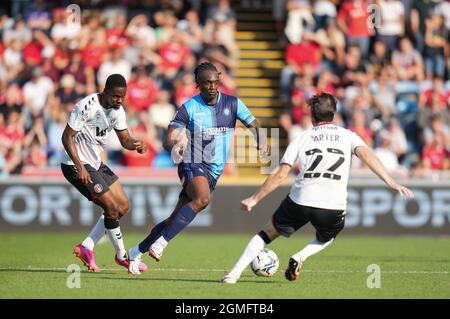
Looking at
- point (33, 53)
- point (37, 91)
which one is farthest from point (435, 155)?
point (33, 53)

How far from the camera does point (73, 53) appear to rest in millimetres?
23312

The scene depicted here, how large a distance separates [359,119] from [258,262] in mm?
10027

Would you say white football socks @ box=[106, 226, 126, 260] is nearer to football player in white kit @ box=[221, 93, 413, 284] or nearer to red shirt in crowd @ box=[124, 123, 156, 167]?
Result: football player in white kit @ box=[221, 93, 413, 284]

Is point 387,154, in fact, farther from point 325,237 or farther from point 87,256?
point 325,237

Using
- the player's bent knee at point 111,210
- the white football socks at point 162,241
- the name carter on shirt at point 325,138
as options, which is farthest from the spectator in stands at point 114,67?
the name carter on shirt at point 325,138

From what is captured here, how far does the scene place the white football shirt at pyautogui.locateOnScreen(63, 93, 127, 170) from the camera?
12.8 meters

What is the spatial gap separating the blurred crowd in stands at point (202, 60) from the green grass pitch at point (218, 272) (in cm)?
290

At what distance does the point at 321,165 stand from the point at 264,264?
1562 millimetres

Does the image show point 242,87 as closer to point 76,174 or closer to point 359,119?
point 359,119

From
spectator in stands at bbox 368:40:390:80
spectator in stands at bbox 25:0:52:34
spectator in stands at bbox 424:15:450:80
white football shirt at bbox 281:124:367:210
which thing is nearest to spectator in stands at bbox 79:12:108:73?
spectator in stands at bbox 25:0:52:34

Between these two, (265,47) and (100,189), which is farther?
(265,47)

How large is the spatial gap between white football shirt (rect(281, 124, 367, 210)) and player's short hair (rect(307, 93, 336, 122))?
15 centimetres

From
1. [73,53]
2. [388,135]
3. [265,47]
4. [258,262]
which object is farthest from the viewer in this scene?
[265,47]

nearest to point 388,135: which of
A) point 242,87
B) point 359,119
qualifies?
point 359,119
